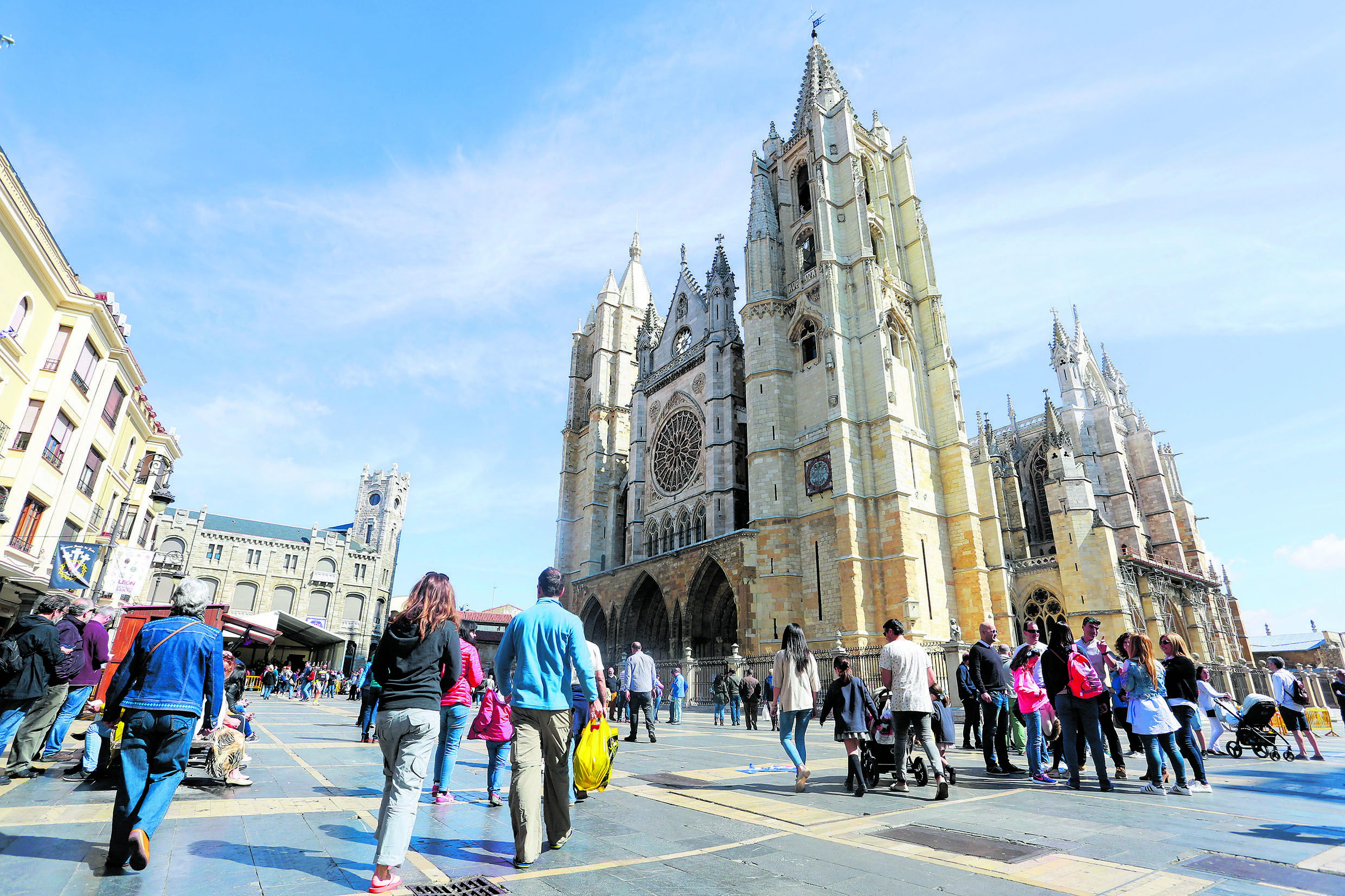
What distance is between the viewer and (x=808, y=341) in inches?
1050

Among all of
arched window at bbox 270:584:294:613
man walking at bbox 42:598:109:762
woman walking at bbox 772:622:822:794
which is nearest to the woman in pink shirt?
woman walking at bbox 772:622:822:794

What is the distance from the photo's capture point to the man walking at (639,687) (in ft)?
33.3

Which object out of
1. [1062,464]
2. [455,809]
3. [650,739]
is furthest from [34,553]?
[1062,464]

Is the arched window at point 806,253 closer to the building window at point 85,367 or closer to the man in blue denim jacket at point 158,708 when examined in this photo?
the building window at point 85,367

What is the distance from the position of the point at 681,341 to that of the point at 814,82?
43.9 feet

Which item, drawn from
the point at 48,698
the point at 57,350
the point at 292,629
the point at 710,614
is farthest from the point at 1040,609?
the point at 57,350

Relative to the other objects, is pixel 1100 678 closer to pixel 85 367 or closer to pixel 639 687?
pixel 639 687

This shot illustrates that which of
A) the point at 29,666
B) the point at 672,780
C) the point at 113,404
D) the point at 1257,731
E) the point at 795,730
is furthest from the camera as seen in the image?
the point at 113,404

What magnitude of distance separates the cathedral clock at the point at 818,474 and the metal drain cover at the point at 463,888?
2096 cm

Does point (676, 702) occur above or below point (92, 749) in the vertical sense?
above

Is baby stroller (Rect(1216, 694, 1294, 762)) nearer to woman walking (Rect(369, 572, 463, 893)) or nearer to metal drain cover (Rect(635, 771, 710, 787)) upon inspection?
metal drain cover (Rect(635, 771, 710, 787))

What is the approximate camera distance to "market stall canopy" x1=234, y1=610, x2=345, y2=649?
16.3m

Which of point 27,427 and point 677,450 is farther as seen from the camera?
point 677,450

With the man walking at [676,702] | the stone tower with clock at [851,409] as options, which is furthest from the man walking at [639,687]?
the stone tower with clock at [851,409]
